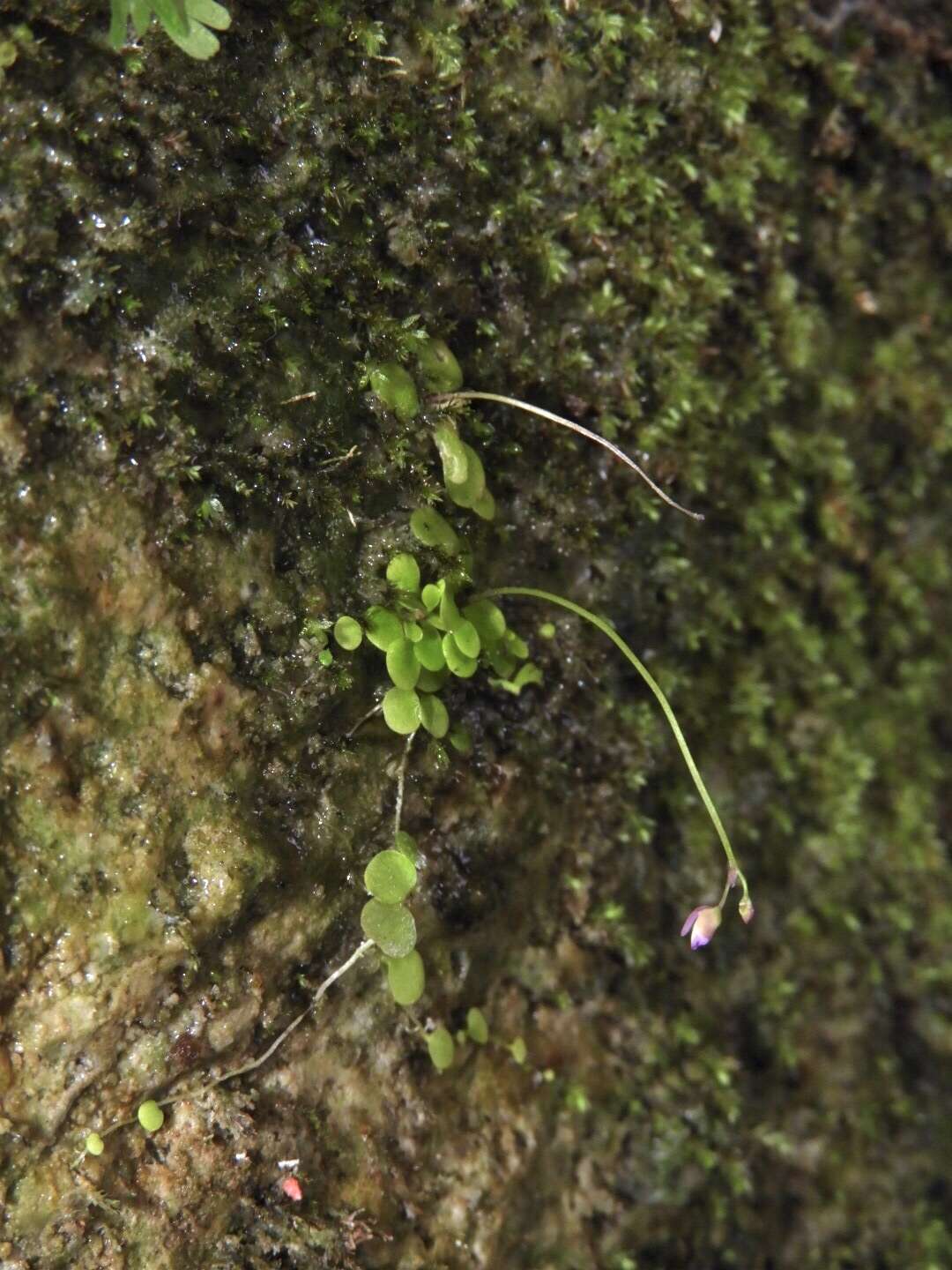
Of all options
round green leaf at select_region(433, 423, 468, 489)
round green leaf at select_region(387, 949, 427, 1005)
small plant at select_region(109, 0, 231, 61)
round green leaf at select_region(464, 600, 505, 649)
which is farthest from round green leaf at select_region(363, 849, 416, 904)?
small plant at select_region(109, 0, 231, 61)

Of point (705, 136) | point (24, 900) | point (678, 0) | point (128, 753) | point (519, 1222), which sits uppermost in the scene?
point (678, 0)

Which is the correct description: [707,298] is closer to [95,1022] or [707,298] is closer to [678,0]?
[678,0]

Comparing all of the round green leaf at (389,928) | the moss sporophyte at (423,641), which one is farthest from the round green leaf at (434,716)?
the round green leaf at (389,928)

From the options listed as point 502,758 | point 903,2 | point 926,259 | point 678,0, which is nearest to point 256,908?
point 502,758

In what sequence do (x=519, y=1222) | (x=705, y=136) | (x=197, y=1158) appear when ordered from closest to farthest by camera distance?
(x=197, y=1158) < (x=519, y=1222) < (x=705, y=136)

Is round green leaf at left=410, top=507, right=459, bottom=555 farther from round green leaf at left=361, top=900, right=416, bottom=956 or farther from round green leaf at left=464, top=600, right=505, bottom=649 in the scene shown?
round green leaf at left=361, top=900, right=416, bottom=956

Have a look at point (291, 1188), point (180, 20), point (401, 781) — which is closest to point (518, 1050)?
point (291, 1188)
